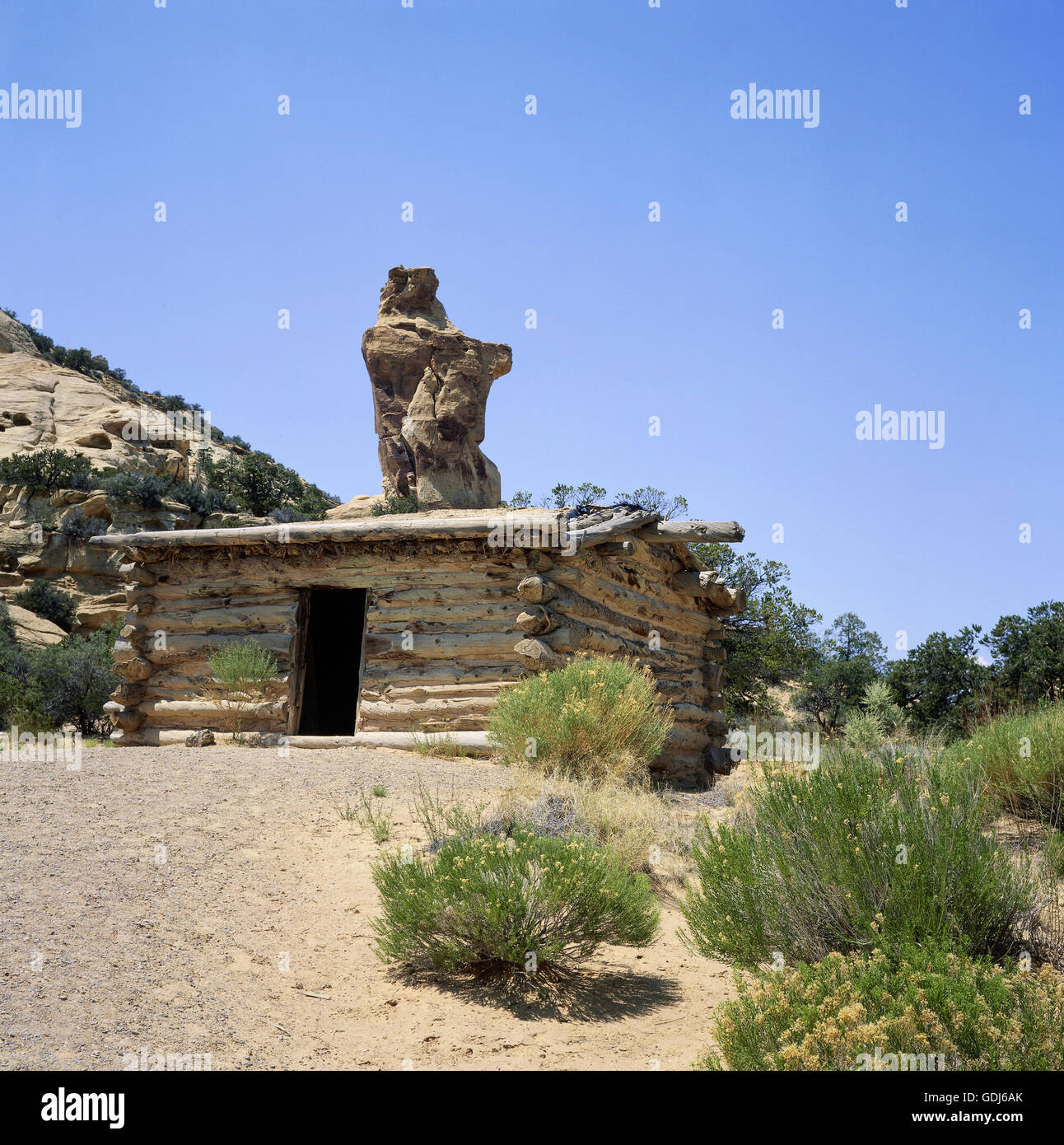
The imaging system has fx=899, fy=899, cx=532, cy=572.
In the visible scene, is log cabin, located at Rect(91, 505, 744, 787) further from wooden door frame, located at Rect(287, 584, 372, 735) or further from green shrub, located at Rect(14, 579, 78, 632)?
green shrub, located at Rect(14, 579, 78, 632)

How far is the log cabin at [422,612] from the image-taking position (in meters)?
10.0

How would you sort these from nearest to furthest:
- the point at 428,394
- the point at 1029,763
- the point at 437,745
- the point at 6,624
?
the point at 1029,763
the point at 437,745
the point at 6,624
the point at 428,394

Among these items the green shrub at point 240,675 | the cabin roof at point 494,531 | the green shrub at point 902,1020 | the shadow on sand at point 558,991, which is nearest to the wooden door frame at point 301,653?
the green shrub at point 240,675

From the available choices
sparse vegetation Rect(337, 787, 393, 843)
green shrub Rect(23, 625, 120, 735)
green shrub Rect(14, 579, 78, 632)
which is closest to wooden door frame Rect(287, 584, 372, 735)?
sparse vegetation Rect(337, 787, 393, 843)

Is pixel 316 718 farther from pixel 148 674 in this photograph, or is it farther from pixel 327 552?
pixel 327 552

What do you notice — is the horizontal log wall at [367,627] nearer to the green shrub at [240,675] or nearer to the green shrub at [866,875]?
the green shrub at [240,675]

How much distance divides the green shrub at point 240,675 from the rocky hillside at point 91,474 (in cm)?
1523

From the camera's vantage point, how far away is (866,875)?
12.7 feet

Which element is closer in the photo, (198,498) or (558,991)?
(558,991)

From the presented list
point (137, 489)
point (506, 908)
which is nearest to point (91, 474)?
point (137, 489)

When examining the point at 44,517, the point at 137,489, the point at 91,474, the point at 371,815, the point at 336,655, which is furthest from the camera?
the point at 91,474

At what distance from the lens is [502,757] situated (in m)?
8.34

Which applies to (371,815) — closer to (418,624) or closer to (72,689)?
(418,624)

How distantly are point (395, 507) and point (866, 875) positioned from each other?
3155 centimetres
